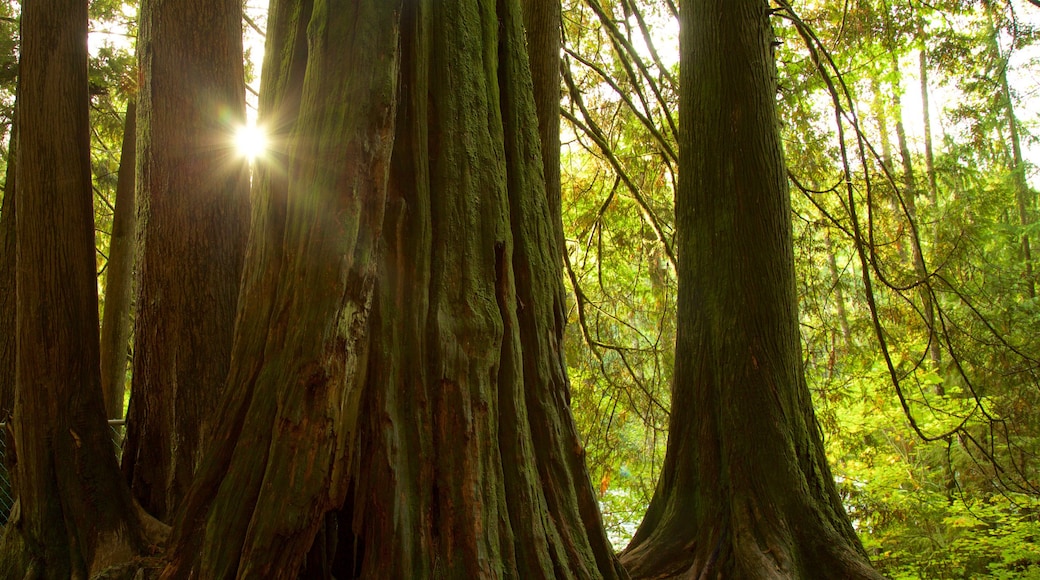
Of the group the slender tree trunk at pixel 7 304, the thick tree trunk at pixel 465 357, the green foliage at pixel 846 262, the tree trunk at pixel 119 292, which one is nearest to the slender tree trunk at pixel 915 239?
the green foliage at pixel 846 262

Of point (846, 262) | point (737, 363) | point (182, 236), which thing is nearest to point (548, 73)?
point (737, 363)

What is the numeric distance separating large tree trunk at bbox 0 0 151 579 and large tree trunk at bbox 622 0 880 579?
8.12ft

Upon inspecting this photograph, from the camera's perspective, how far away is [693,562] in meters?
3.33

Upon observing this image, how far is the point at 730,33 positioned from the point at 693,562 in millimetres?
2807

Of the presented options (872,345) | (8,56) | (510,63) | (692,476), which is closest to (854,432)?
(872,345)

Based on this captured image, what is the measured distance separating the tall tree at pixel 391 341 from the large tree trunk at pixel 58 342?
1135mm

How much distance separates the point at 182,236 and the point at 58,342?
0.74 m

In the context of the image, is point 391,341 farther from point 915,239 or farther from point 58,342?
point 915,239

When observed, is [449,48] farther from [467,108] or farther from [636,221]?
[636,221]

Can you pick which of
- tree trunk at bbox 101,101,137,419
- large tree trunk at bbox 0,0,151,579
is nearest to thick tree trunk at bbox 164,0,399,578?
large tree trunk at bbox 0,0,151,579

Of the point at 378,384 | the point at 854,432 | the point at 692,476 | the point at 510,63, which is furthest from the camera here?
the point at 854,432

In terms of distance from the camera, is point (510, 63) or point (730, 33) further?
point (730, 33)

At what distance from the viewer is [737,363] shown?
3.47m

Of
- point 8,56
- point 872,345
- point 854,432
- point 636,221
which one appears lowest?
point 854,432
